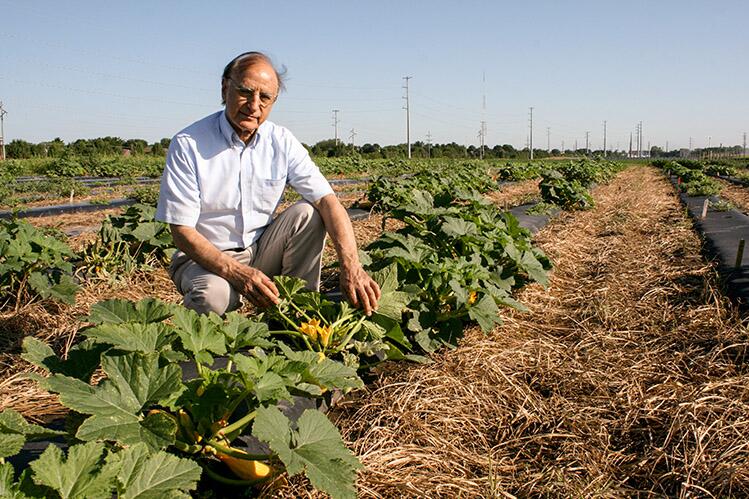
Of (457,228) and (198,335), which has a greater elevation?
(457,228)

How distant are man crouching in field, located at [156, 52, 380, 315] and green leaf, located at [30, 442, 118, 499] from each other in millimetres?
1148

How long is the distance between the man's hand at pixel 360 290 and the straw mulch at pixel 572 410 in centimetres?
36

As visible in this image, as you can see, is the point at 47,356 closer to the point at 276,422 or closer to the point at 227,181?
the point at 276,422

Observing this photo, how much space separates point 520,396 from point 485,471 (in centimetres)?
57

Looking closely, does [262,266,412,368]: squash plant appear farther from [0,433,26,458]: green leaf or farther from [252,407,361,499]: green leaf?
[0,433,26,458]: green leaf

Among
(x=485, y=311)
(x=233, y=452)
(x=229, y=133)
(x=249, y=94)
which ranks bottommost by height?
(x=233, y=452)

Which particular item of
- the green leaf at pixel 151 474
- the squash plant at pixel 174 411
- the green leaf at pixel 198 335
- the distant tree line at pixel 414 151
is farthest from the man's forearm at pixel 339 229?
the distant tree line at pixel 414 151

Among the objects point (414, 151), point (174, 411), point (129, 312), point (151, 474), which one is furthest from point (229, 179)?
point (414, 151)

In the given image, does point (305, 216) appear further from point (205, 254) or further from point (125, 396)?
point (125, 396)

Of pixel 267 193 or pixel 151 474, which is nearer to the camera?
pixel 151 474

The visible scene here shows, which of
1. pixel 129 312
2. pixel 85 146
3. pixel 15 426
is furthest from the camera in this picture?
pixel 85 146

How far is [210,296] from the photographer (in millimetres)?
2477

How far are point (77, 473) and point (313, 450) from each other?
1.71ft

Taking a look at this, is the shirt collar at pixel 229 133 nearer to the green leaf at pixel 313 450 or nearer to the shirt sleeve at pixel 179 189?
the shirt sleeve at pixel 179 189
